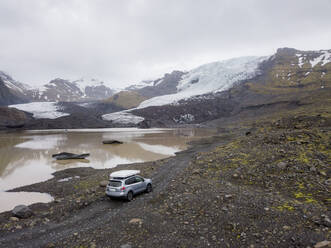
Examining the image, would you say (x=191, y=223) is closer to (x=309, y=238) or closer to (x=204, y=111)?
(x=309, y=238)

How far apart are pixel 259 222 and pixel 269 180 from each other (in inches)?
246

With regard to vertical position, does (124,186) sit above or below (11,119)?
below

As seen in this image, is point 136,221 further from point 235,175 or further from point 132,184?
point 235,175

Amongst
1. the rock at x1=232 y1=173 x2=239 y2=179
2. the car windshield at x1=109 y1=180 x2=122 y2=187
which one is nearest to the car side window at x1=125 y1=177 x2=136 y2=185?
the car windshield at x1=109 y1=180 x2=122 y2=187

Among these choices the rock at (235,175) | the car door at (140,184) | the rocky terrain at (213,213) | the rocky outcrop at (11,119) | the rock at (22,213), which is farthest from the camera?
the rocky outcrop at (11,119)

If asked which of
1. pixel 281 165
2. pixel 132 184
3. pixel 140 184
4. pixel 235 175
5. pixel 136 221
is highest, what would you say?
pixel 281 165

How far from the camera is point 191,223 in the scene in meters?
11.8

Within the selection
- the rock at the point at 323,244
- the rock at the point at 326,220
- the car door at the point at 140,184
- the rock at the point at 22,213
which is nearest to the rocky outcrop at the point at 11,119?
the rock at the point at 22,213

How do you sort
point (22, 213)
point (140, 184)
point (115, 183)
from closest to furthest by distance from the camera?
point (22, 213) < point (115, 183) < point (140, 184)

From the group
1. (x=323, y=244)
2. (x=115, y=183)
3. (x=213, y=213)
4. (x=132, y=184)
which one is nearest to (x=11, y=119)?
(x=115, y=183)

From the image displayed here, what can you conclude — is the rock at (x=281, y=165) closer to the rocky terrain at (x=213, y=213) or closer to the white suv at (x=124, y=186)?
the rocky terrain at (x=213, y=213)

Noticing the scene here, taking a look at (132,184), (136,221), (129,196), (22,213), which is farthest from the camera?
(132,184)

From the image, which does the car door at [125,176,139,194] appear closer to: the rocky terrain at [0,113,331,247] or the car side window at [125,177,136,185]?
the car side window at [125,177,136,185]

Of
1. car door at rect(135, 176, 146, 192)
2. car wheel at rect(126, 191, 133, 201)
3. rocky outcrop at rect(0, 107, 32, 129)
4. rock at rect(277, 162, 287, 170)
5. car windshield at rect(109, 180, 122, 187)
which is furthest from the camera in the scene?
rocky outcrop at rect(0, 107, 32, 129)
